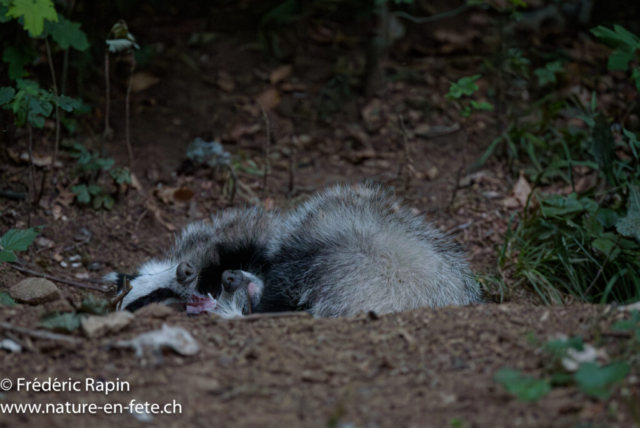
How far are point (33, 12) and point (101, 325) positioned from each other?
1.95 meters

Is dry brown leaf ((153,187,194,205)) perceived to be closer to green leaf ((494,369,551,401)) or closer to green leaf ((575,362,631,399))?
green leaf ((494,369,551,401))

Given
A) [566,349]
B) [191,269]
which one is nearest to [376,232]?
[191,269]

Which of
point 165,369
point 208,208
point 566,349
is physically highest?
point 566,349

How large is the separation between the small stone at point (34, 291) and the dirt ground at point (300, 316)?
0.31m

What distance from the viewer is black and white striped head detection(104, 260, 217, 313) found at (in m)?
3.58

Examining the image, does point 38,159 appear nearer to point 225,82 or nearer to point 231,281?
point 225,82

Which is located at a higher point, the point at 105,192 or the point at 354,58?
the point at 354,58

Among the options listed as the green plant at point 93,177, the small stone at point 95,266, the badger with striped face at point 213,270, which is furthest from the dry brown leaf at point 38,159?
the badger with striped face at point 213,270

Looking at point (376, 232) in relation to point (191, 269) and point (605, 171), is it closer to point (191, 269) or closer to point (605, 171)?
point (191, 269)

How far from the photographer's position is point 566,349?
78.4 inches

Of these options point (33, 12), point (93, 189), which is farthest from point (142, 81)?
point (33, 12)

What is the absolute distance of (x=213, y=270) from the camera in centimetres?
392

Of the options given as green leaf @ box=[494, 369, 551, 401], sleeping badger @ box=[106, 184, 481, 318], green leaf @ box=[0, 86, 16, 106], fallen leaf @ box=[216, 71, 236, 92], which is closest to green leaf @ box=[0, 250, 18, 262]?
sleeping badger @ box=[106, 184, 481, 318]

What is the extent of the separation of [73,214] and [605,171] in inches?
151
